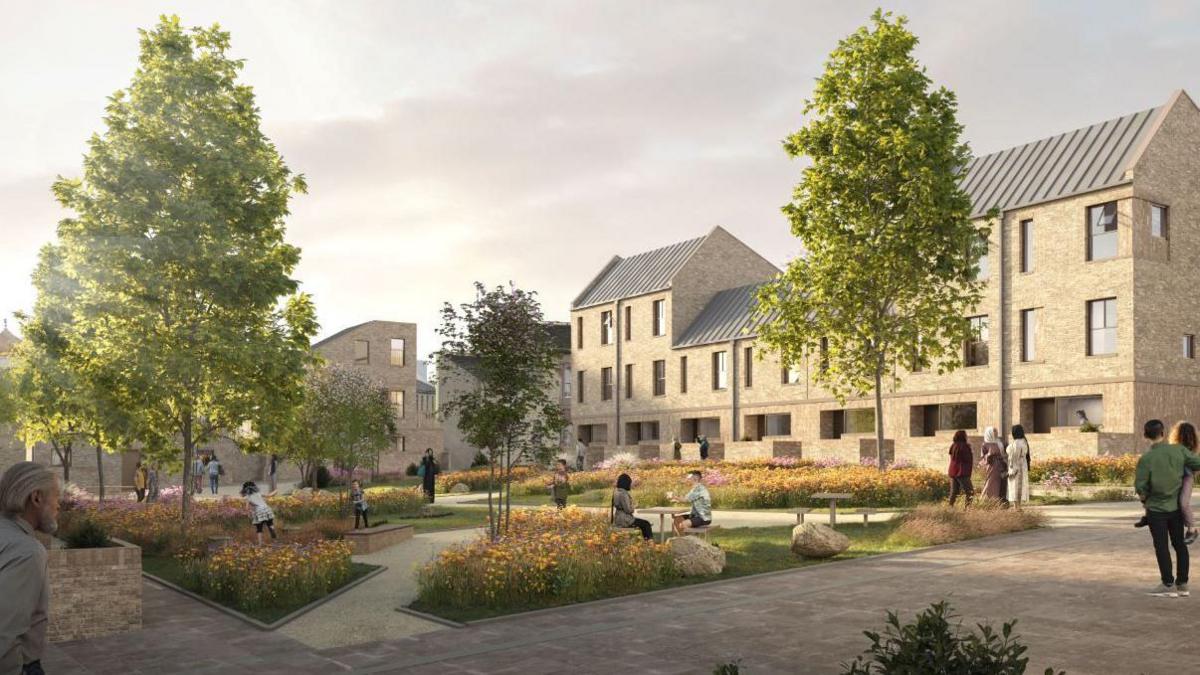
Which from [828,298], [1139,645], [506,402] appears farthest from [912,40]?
[1139,645]

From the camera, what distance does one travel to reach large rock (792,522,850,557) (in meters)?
15.3

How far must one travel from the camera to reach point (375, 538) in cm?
1952

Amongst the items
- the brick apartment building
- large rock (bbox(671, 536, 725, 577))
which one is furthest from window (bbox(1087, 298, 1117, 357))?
large rock (bbox(671, 536, 725, 577))

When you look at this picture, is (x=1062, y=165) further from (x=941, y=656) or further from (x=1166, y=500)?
(x=941, y=656)

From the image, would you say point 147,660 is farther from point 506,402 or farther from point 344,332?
point 344,332

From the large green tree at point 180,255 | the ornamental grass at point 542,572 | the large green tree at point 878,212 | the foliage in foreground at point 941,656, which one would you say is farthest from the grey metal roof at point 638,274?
the foliage in foreground at point 941,656

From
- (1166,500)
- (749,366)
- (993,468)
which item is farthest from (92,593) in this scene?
(749,366)

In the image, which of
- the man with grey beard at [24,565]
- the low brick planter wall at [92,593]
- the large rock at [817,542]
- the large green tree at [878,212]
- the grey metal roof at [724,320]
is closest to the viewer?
the man with grey beard at [24,565]

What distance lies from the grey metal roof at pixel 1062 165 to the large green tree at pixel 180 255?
2352 cm

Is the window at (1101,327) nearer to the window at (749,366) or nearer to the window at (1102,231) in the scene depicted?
the window at (1102,231)

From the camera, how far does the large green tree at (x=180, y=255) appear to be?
18.3 meters

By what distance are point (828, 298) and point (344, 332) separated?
44492 millimetres

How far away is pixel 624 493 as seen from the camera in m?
16.8

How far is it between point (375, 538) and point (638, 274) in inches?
1513
